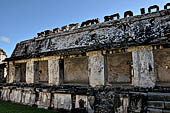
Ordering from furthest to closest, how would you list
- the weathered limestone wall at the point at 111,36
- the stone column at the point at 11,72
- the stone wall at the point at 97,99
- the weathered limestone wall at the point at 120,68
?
the stone column at the point at 11,72 < the weathered limestone wall at the point at 120,68 < the weathered limestone wall at the point at 111,36 < the stone wall at the point at 97,99

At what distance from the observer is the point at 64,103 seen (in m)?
7.39

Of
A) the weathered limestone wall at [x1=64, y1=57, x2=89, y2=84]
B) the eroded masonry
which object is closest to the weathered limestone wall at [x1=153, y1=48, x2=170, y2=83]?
the eroded masonry

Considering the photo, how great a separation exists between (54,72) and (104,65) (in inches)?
114

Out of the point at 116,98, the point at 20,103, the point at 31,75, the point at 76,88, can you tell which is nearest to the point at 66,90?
the point at 76,88

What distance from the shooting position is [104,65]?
6.65 m

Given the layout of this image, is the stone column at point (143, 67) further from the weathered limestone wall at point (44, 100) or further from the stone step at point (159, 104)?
the weathered limestone wall at point (44, 100)

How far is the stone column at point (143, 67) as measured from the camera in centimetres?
557

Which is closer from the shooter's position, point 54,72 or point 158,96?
point 158,96

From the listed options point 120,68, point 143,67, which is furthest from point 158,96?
point 120,68

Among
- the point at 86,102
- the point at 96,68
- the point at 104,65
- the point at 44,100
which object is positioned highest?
the point at 104,65

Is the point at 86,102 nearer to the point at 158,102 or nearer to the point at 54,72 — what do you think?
the point at 54,72

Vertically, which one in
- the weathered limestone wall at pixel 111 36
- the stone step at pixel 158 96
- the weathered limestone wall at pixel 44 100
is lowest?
the weathered limestone wall at pixel 44 100

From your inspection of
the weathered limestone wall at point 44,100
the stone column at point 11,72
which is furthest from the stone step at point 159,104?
the stone column at point 11,72

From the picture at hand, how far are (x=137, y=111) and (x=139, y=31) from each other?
3.00 metres
